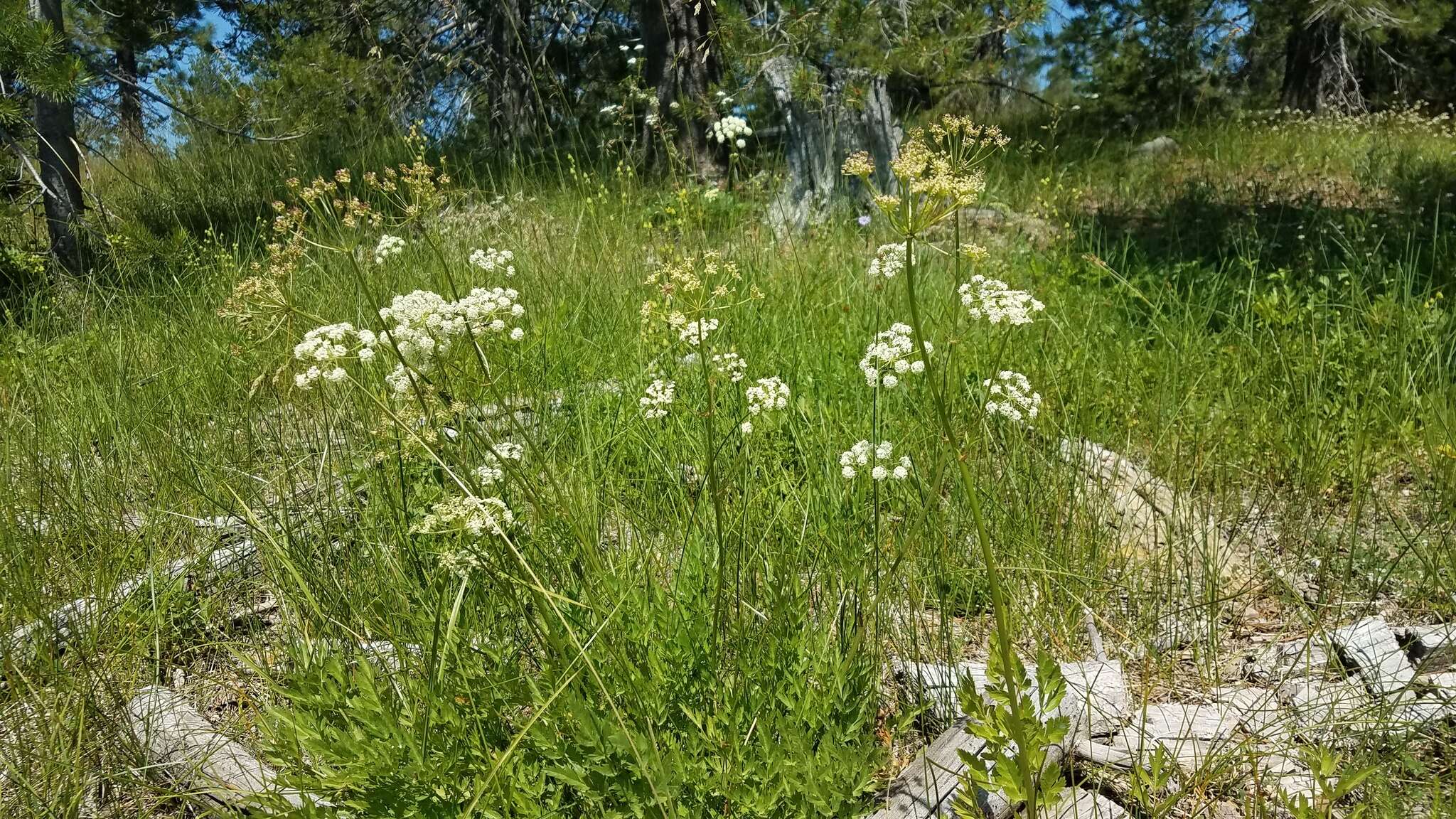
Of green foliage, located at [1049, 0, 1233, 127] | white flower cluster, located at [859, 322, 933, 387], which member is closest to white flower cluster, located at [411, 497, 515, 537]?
white flower cluster, located at [859, 322, 933, 387]

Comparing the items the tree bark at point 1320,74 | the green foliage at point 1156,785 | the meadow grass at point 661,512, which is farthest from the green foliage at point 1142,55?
the green foliage at point 1156,785

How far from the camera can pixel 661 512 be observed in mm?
2570

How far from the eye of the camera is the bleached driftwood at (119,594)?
2229 millimetres

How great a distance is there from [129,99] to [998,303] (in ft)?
22.1

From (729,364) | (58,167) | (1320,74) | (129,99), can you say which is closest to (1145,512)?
(729,364)

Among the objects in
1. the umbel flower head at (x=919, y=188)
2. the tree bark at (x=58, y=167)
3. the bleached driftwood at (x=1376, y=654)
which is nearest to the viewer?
the umbel flower head at (x=919, y=188)

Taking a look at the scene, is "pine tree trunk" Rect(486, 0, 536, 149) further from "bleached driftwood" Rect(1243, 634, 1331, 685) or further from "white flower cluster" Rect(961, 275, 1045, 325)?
"bleached driftwood" Rect(1243, 634, 1331, 685)

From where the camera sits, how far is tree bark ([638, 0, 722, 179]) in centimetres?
688

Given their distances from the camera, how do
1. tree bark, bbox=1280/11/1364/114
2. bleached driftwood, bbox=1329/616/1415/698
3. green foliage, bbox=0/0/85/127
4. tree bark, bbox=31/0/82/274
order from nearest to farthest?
bleached driftwood, bbox=1329/616/1415/698 → green foliage, bbox=0/0/85/127 → tree bark, bbox=31/0/82/274 → tree bark, bbox=1280/11/1364/114

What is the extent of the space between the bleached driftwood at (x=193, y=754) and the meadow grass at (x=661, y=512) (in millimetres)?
57

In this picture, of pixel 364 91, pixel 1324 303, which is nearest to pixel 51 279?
pixel 364 91

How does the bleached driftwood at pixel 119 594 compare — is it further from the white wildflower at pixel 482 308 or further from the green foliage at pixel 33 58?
the green foliage at pixel 33 58

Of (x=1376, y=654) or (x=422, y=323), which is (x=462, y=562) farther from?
(x=1376, y=654)

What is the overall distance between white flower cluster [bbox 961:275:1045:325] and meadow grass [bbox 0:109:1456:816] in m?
0.16
